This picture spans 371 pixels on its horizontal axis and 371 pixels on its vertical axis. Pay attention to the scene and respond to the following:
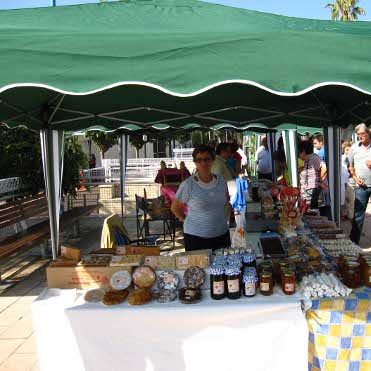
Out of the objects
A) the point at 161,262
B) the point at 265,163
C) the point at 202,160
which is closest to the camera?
the point at 161,262

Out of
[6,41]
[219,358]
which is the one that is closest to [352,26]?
[6,41]

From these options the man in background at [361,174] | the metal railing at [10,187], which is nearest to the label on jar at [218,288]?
the man in background at [361,174]

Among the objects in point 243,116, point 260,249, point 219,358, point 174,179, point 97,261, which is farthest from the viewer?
point 174,179

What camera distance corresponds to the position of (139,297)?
2500mm

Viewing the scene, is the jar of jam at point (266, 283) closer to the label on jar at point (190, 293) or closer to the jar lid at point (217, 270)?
the jar lid at point (217, 270)

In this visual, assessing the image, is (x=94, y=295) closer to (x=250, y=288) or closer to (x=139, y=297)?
(x=139, y=297)

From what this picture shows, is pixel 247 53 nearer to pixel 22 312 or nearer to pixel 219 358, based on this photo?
pixel 219 358

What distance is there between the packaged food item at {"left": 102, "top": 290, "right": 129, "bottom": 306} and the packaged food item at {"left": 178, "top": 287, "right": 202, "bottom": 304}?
36cm

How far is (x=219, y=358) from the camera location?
8.07ft

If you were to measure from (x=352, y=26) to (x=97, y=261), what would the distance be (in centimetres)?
227

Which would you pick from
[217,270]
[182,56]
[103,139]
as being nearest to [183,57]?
[182,56]

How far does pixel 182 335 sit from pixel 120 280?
53cm

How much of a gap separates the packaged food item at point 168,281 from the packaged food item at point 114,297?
23 centimetres

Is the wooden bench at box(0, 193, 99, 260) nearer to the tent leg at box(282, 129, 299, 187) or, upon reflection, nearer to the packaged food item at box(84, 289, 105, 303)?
the packaged food item at box(84, 289, 105, 303)
